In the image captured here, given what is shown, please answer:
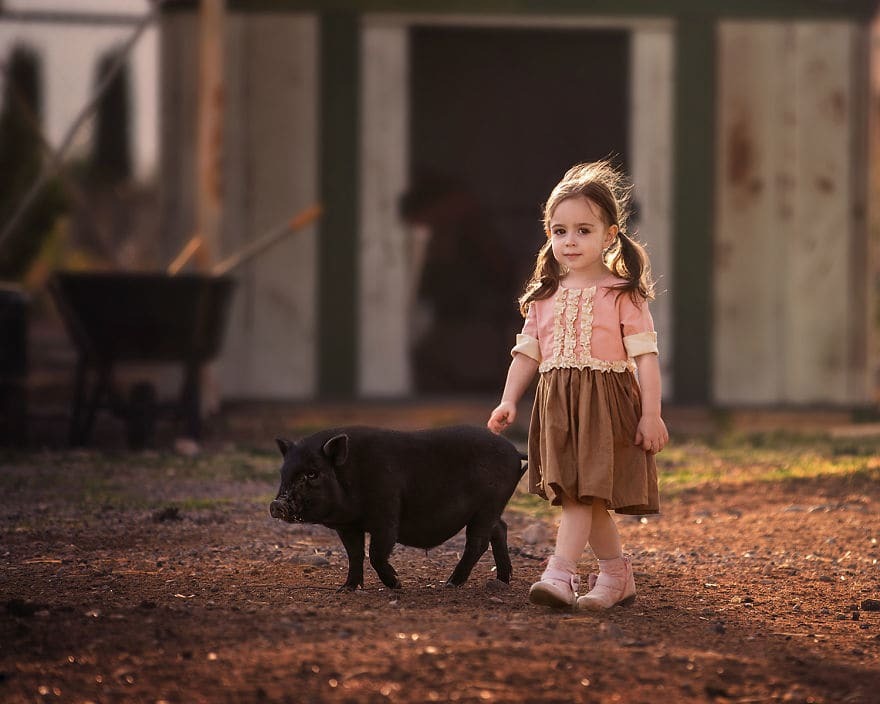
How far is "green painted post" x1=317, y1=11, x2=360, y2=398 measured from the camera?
32.7 ft

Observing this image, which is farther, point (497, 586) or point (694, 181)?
point (694, 181)

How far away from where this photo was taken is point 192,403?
862 cm

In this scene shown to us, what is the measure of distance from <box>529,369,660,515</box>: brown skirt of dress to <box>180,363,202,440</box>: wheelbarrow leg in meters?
4.77

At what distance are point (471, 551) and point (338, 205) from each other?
596 cm

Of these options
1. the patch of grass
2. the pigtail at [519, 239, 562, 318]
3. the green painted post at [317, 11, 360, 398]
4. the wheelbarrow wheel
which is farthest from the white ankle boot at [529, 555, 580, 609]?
the green painted post at [317, 11, 360, 398]

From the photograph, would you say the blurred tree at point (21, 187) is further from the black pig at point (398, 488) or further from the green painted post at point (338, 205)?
the black pig at point (398, 488)

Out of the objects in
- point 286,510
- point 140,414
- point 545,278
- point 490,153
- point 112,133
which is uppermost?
point 112,133

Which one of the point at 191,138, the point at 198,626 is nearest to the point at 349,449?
the point at 198,626

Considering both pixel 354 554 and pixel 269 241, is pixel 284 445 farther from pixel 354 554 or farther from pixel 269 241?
pixel 269 241

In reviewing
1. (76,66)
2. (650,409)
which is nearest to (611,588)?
(650,409)

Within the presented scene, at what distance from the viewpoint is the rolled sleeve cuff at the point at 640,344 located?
4.18m

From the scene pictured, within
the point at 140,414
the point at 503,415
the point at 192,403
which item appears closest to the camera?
the point at 503,415

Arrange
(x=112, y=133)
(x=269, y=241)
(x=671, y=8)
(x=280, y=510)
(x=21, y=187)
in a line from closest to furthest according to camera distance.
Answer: (x=280, y=510), (x=269, y=241), (x=671, y=8), (x=112, y=133), (x=21, y=187)

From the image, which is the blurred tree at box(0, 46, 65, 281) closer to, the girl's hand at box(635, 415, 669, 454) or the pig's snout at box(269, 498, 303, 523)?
the pig's snout at box(269, 498, 303, 523)
